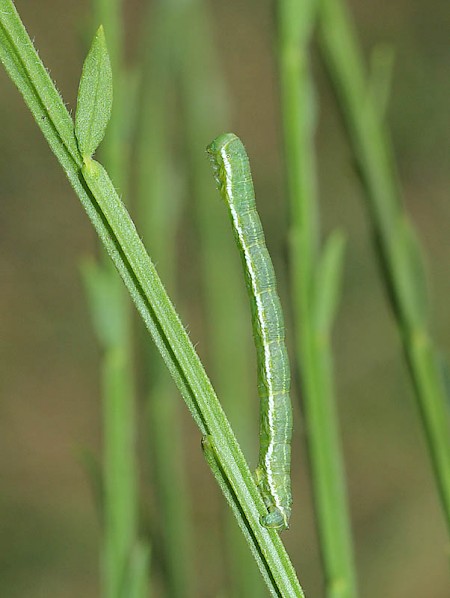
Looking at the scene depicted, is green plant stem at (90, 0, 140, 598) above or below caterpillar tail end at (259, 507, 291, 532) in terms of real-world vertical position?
above

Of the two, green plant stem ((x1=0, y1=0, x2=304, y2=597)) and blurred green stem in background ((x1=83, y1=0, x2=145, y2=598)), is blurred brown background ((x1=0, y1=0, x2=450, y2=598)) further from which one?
green plant stem ((x1=0, y1=0, x2=304, y2=597))

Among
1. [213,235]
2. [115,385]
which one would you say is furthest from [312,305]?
[213,235]

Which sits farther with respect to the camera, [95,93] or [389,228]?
[389,228]

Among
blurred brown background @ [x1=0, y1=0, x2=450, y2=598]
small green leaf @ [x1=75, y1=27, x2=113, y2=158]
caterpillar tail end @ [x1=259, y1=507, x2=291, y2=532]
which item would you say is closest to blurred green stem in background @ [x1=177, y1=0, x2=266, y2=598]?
caterpillar tail end @ [x1=259, y1=507, x2=291, y2=532]

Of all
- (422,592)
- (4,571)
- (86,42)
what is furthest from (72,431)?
(86,42)

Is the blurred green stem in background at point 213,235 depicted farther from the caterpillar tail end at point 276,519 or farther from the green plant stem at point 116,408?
the caterpillar tail end at point 276,519

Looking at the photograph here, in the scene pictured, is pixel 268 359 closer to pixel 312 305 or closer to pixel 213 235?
pixel 312 305

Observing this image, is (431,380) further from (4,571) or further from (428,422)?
(4,571)
